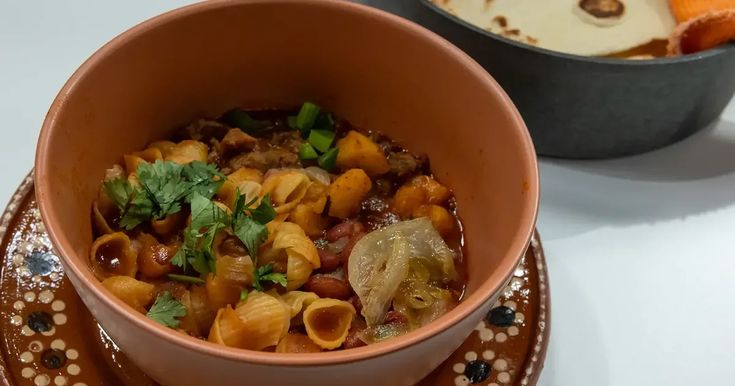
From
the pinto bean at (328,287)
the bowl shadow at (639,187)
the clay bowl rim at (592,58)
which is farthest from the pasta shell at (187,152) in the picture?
the bowl shadow at (639,187)

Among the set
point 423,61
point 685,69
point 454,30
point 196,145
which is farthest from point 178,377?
point 685,69

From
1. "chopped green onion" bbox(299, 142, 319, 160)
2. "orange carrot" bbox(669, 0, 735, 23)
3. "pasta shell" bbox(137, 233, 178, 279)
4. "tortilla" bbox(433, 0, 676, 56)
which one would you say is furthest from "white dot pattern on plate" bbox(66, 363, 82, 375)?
"orange carrot" bbox(669, 0, 735, 23)

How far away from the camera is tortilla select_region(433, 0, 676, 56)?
116 cm

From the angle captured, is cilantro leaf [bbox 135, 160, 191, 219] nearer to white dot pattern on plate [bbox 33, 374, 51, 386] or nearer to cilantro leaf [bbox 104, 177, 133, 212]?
cilantro leaf [bbox 104, 177, 133, 212]

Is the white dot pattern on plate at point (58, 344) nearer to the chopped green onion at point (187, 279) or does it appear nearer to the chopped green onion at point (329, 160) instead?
the chopped green onion at point (187, 279)

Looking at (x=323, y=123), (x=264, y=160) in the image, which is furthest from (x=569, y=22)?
(x=264, y=160)

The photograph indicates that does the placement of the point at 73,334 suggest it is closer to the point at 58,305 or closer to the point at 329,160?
the point at 58,305

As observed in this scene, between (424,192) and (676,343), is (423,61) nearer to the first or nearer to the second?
(424,192)

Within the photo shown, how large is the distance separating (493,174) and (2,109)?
695 mm

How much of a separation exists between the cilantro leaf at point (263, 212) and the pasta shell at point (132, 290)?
128 millimetres

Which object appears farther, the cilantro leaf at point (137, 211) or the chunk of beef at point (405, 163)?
the chunk of beef at point (405, 163)

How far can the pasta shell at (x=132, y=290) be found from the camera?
724 millimetres

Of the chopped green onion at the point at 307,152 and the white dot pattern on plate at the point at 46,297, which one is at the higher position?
the chopped green onion at the point at 307,152

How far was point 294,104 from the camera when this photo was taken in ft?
3.34
